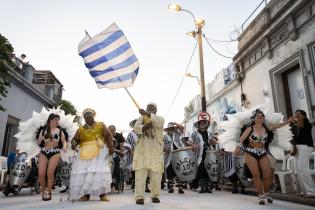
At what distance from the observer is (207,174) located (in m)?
8.80

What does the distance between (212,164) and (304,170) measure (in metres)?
2.78

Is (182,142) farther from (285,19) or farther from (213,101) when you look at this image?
(213,101)

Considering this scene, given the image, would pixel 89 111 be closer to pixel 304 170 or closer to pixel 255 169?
pixel 255 169

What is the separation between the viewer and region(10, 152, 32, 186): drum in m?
7.80

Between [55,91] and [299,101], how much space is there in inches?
829

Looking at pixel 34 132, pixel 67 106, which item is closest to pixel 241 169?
pixel 34 132

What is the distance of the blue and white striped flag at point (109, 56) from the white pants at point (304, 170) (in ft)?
12.5

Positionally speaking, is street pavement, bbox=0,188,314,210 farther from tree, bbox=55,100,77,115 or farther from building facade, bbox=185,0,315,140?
tree, bbox=55,100,77,115

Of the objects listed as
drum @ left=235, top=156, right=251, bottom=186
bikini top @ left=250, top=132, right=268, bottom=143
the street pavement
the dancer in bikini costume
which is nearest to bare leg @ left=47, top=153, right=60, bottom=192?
the street pavement

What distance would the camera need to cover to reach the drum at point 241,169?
8.31 m

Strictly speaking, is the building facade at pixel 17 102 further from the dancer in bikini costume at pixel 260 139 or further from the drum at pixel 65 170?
the dancer in bikini costume at pixel 260 139

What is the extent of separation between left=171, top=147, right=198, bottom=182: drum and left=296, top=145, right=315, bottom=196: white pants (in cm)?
272

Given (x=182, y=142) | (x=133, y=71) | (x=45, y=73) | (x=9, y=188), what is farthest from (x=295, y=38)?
(x=45, y=73)

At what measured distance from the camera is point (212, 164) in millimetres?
8781
